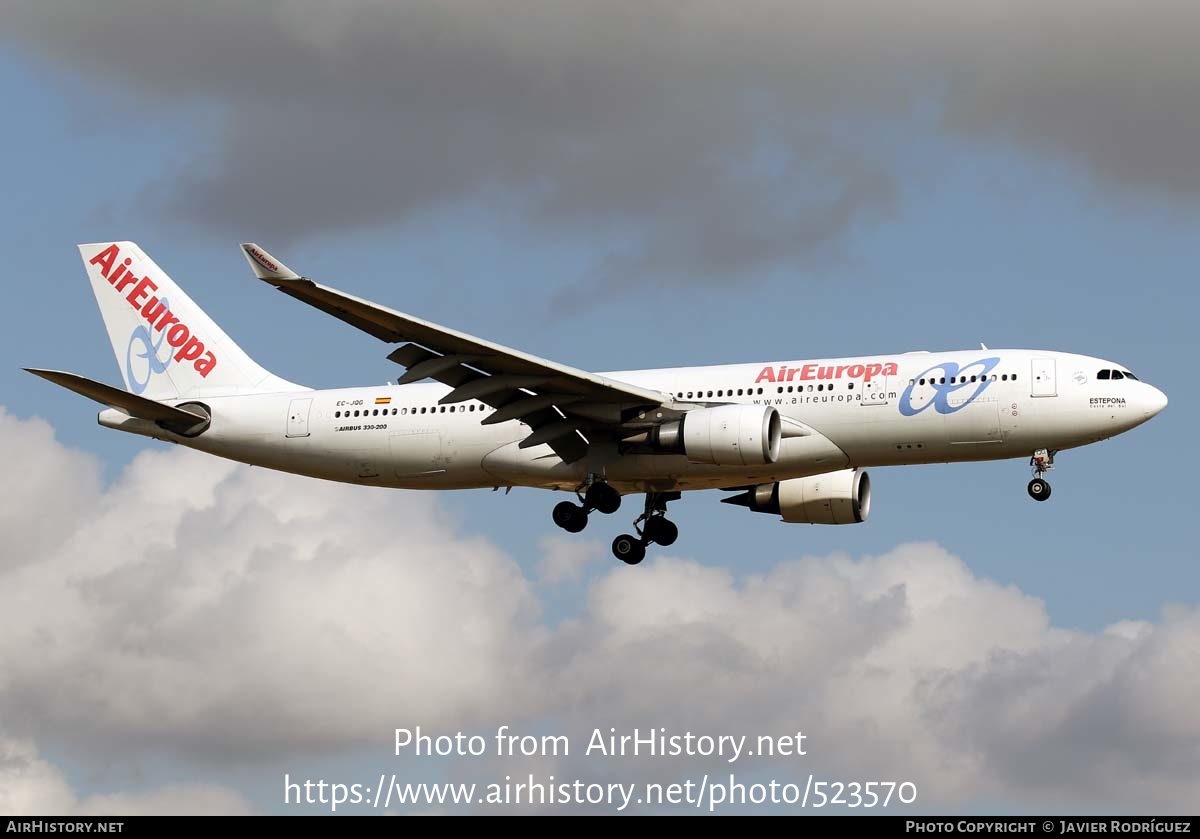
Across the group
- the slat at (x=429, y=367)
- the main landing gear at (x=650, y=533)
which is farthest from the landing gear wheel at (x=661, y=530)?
the slat at (x=429, y=367)

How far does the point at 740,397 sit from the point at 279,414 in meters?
13.6

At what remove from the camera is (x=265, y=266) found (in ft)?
140

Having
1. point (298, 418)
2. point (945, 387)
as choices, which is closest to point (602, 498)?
point (298, 418)

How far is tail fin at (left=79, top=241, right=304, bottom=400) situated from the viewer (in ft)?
187

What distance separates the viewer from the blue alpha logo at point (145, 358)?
57906mm

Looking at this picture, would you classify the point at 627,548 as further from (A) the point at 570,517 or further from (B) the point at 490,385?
(B) the point at 490,385

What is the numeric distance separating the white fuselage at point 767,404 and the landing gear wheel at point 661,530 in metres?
2.79

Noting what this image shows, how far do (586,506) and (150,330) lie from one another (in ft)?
51.2

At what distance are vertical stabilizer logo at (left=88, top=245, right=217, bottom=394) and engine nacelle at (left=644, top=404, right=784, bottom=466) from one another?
52.8ft

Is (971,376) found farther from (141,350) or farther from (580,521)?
(141,350)

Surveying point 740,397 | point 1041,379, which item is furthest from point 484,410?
point 1041,379

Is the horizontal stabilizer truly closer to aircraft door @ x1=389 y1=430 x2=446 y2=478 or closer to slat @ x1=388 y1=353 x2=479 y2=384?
aircraft door @ x1=389 y1=430 x2=446 y2=478

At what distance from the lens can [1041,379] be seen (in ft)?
157
